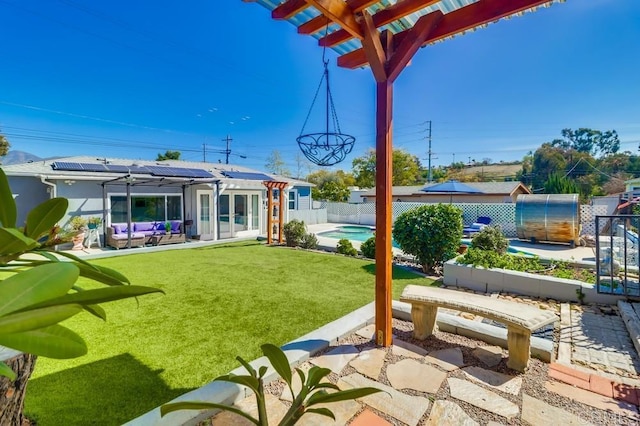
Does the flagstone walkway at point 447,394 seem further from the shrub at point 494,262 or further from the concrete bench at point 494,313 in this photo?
the shrub at point 494,262

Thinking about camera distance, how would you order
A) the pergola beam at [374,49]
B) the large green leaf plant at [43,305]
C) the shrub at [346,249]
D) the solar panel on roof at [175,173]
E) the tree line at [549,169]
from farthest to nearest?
the tree line at [549,169]
the solar panel on roof at [175,173]
the shrub at [346,249]
the pergola beam at [374,49]
the large green leaf plant at [43,305]

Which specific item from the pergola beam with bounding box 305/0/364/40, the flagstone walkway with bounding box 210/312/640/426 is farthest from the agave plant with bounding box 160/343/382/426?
the pergola beam with bounding box 305/0/364/40

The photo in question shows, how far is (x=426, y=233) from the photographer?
7035mm

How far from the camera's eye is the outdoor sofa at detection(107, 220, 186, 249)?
Answer: 10562mm

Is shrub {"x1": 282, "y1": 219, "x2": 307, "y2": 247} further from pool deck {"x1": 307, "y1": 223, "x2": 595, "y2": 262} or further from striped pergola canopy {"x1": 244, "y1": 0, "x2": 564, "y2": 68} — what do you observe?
striped pergola canopy {"x1": 244, "y1": 0, "x2": 564, "y2": 68}

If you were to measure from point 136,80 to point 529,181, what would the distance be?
4831 centimetres

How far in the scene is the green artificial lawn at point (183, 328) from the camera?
2.44 m

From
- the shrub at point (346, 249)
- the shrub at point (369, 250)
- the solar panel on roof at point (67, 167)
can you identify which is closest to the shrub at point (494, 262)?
the shrub at point (369, 250)

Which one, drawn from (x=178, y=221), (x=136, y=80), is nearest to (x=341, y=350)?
(x=178, y=221)

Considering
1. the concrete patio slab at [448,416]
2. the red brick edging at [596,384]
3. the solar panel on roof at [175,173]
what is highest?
the solar panel on roof at [175,173]

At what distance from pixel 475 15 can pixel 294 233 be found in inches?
350

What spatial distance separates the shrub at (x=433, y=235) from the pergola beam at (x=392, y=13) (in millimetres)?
5082

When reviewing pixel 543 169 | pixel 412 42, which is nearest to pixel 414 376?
pixel 412 42

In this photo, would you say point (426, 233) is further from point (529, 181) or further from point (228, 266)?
→ point (529, 181)
